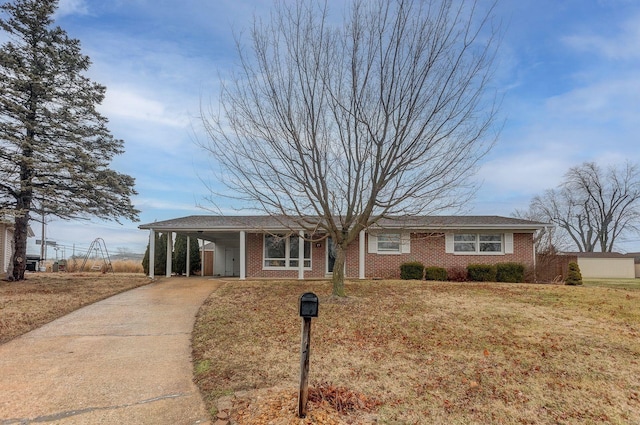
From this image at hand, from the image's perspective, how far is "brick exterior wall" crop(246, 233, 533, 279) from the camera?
18016 millimetres

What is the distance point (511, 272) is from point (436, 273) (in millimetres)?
3155

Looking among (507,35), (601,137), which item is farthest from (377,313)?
(601,137)

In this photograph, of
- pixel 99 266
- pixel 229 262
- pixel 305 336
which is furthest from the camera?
pixel 99 266

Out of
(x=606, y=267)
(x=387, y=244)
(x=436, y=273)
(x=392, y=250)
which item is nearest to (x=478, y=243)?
(x=436, y=273)

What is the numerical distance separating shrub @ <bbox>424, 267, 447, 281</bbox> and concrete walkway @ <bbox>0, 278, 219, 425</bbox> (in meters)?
10.7

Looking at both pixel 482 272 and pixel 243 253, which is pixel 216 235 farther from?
pixel 482 272

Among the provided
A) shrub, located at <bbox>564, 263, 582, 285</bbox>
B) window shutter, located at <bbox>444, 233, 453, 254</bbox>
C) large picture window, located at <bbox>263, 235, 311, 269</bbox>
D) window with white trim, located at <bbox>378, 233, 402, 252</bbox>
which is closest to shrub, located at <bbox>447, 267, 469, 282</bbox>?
window shutter, located at <bbox>444, 233, 453, 254</bbox>

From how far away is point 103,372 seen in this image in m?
5.38

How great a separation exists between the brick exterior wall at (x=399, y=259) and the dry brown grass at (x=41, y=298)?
19.3ft

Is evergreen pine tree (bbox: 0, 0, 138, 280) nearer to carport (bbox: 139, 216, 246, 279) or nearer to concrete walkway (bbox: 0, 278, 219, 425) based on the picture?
carport (bbox: 139, 216, 246, 279)

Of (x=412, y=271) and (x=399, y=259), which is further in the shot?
(x=399, y=259)

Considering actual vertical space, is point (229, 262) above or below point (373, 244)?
below

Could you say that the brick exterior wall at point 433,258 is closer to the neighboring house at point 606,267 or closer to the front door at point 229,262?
the front door at point 229,262

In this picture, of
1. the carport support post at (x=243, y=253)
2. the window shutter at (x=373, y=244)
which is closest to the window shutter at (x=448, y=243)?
the window shutter at (x=373, y=244)
